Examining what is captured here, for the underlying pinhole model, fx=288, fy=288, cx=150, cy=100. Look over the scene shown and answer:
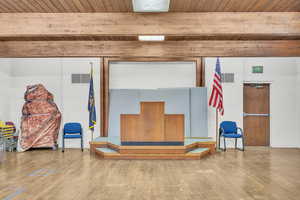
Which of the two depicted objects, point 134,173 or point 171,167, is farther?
point 171,167

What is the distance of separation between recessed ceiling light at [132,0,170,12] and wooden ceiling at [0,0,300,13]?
157mm

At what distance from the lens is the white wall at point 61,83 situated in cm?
957

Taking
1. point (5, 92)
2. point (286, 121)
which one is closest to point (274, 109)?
point (286, 121)

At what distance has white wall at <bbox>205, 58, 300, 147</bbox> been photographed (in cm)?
954

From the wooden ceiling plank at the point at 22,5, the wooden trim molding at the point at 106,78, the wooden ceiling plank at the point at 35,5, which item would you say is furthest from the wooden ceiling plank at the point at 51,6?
the wooden trim molding at the point at 106,78

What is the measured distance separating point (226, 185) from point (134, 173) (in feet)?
6.10

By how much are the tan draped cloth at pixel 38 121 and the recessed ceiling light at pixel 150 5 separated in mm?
5197

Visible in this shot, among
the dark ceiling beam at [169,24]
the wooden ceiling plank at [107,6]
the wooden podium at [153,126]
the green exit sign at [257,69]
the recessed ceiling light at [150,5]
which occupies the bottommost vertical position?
the wooden podium at [153,126]

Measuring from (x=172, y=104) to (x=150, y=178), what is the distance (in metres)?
4.27

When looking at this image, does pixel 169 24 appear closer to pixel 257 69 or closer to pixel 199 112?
pixel 199 112

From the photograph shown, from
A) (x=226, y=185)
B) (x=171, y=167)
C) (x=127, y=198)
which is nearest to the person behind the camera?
(x=127, y=198)

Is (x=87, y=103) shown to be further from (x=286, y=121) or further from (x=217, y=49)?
(x=286, y=121)

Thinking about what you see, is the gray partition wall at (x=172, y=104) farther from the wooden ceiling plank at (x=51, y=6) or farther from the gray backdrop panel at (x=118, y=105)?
the wooden ceiling plank at (x=51, y=6)

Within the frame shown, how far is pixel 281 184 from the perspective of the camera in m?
4.93
